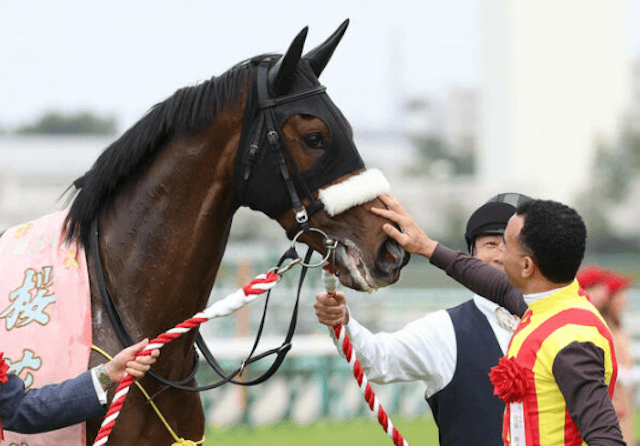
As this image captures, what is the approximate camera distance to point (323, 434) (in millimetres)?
8844

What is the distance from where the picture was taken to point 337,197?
9.25 feet

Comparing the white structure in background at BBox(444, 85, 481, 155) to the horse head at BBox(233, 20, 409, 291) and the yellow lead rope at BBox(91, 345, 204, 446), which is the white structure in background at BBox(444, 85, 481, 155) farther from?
the yellow lead rope at BBox(91, 345, 204, 446)

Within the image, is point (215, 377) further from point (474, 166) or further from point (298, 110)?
point (474, 166)

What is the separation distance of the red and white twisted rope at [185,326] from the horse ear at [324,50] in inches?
28.9

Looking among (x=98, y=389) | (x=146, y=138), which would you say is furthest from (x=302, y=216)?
(x=98, y=389)

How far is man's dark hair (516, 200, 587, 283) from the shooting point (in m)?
2.37

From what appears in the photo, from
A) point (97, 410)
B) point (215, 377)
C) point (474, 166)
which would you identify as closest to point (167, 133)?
point (97, 410)

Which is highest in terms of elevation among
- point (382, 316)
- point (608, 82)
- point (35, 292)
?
point (35, 292)

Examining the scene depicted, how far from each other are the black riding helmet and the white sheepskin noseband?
58 cm

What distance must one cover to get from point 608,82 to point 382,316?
57.4m

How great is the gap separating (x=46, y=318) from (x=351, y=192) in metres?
1.01

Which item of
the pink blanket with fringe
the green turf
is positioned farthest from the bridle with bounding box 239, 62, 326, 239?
the green turf

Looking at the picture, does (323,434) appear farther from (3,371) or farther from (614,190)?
(614,190)

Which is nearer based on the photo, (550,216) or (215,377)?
(550,216)
